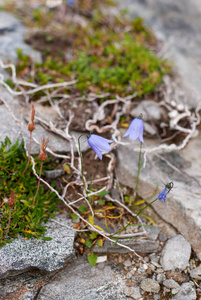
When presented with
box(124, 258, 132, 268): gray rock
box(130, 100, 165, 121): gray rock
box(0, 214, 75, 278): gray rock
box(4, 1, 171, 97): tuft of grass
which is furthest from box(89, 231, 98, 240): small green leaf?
box(4, 1, 171, 97): tuft of grass

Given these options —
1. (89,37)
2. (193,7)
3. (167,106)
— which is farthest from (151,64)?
Answer: (193,7)

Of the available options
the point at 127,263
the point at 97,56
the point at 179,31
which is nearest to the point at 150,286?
the point at 127,263

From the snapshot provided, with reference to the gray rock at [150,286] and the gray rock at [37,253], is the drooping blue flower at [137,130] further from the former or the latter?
the gray rock at [150,286]

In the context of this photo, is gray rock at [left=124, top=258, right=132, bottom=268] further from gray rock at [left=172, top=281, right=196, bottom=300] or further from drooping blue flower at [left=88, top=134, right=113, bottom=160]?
drooping blue flower at [left=88, top=134, right=113, bottom=160]

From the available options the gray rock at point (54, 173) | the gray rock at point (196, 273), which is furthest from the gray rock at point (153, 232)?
the gray rock at point (54, 173)

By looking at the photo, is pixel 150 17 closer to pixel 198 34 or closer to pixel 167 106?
pixel 198 34

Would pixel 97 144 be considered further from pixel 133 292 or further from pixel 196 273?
pixel 196 273
